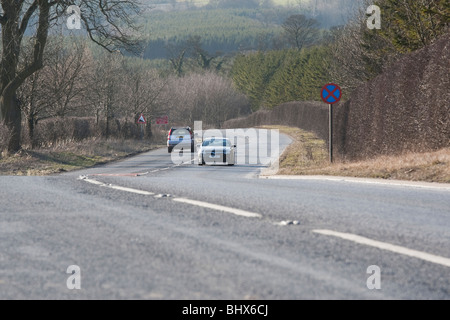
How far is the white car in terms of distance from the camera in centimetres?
3036

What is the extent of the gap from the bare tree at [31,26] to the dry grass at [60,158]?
4.21 ft

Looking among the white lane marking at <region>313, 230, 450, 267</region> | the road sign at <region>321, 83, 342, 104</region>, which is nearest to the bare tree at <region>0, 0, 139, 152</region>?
the road sign at <region>321, 83, 342, 104</region>

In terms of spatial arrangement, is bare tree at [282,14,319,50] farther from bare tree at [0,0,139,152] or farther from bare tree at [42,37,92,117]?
bare tree at [0,0,139,152]

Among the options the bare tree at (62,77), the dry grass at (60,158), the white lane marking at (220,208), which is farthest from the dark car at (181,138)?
the white lane marking at (220,208)

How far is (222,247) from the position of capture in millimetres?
5613

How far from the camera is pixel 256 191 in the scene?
34.7 ft

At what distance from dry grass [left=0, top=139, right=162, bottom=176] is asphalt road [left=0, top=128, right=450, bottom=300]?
18487mm

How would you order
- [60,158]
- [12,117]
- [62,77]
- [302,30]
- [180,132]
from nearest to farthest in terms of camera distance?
1. [12,117]
2. [60,158]
3. [62,77]
4. [180,132]
5. [302,30]

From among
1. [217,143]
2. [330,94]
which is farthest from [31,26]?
[330,94]

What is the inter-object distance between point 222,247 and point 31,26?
85.1 feet

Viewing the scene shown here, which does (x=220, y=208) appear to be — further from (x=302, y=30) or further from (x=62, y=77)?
(x=302, y=30)

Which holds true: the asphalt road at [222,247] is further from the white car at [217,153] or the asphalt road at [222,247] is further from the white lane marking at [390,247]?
the white car at [217,153]
